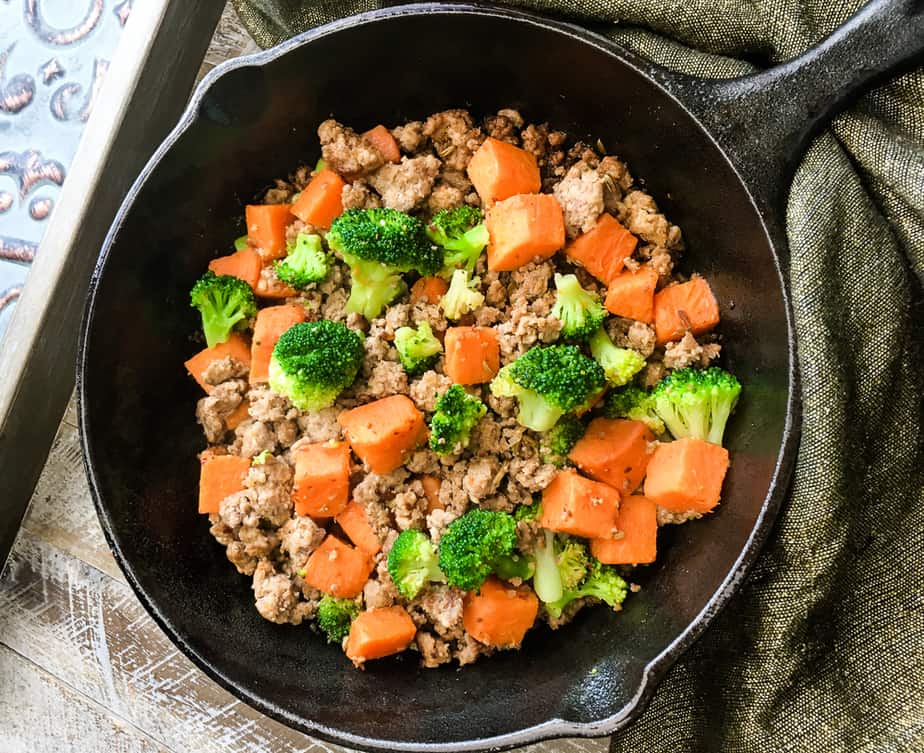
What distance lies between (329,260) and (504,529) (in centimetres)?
96

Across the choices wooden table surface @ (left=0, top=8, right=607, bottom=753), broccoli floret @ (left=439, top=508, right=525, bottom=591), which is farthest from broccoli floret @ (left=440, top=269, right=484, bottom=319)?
wooden table surface @ (left=0, top=8, right=607, bottom=753)

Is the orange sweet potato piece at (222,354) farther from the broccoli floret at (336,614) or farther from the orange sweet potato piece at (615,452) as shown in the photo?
the orange sweet potato piece at (615,452)

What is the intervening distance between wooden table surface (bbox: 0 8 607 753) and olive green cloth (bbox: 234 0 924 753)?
1.38 m

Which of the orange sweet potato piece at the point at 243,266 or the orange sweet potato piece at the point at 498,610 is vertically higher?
the orange sweet potato piece at the point at 243,266

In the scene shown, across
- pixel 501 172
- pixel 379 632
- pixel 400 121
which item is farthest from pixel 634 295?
pixel 379 632

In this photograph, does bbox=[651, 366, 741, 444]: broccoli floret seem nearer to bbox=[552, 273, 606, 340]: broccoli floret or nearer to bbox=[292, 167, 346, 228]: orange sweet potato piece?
bbox=[552, 273, 606, 340]: broccoli floret

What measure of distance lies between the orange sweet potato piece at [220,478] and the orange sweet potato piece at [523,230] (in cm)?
96

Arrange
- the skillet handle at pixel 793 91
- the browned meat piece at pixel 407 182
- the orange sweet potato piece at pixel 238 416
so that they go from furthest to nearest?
the orange sweet potato piece at pixel 238 416 → the browned meat piece at pixel 407 182 → the skillet handle at pixel 793 91

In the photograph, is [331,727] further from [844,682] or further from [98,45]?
[98,45]

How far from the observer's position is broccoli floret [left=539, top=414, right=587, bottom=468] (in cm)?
247

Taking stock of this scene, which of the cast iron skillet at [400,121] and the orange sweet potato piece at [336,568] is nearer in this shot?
the cast iron skillet at [400,121]

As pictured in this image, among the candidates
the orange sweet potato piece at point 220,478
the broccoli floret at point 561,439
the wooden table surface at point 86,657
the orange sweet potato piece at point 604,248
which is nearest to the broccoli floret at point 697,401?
the broccoli floret at point 561,439

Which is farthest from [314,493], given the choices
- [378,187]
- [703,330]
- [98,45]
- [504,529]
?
[98,45]

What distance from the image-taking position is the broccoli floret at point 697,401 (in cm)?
241
